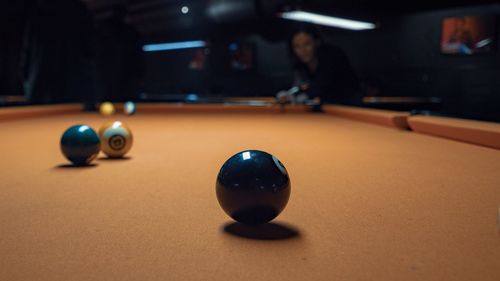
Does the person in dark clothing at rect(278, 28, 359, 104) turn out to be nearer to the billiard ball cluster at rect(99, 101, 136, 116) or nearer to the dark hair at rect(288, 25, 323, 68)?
the dark hair at rect(288, 25, 323, 68)

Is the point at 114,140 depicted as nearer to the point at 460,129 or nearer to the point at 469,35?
the point at 460,129

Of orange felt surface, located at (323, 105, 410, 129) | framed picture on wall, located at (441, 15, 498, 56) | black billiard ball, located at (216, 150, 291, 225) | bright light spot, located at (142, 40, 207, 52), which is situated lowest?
orange felt surface, located at (323, 105, 410, 129)

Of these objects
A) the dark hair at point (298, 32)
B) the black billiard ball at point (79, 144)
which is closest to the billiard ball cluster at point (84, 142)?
the black billiard ball at point (79, 144)

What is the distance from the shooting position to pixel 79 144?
247 cm

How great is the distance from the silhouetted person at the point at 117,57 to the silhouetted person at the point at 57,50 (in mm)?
751

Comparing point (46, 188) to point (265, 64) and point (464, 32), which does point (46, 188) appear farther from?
point (265, 64)

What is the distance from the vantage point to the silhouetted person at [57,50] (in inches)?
337

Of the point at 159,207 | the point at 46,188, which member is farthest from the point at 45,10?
the point at 159,207

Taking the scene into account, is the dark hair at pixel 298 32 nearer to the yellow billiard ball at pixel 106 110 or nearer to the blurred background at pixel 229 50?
the blurred background at pixel 229 50

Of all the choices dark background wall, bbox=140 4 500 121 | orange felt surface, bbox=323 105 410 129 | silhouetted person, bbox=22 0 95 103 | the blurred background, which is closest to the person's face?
the blurred background

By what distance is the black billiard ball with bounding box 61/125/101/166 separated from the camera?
246 centimetres

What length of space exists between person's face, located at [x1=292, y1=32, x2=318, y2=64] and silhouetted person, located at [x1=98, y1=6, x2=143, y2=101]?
14.3ft

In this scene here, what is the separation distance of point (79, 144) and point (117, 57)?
29.3 feet

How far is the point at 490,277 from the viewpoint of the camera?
997mm
